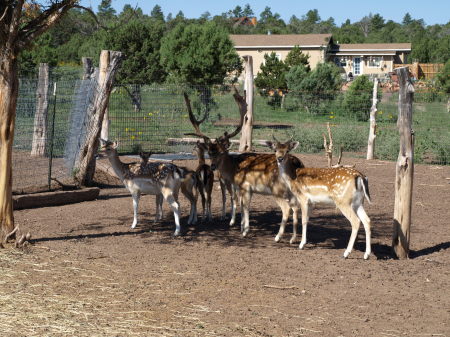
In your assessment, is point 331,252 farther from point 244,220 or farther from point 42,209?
point 42,209

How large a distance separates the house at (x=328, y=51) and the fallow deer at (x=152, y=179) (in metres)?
47.2

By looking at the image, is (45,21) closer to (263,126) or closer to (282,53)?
(263,126)

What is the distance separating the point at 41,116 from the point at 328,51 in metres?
46.1

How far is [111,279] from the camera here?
7.84m

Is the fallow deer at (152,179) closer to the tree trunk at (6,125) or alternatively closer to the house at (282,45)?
the tree trunk at (6,125)

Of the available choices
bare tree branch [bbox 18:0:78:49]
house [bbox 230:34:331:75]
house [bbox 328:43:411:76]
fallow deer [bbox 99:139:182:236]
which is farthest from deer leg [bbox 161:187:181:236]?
house [bbox 328:43:411:76]

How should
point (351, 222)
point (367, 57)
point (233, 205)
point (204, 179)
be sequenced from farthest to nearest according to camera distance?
point (367, 57), point (204, 179), point (233, 205), point (351, 222)

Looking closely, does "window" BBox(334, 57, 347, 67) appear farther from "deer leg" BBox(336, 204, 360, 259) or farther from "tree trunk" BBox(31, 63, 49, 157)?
"deer leg" BBox(336, 204, 360, 259)

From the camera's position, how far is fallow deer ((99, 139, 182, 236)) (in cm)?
1012

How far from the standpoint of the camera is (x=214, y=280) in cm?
793

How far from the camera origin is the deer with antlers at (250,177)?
10039mm

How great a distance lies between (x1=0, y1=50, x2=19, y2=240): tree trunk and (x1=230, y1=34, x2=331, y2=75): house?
163 ft

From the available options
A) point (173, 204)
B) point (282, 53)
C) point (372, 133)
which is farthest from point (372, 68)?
point (173, 204)

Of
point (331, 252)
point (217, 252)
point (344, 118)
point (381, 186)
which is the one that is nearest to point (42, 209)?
point (217, 252)
